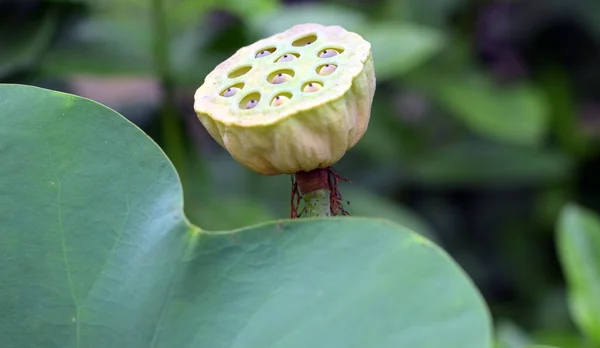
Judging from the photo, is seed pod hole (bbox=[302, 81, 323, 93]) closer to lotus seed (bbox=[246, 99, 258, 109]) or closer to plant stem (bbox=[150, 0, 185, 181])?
lotus seed (bbox=[246, 99, 258, 109])

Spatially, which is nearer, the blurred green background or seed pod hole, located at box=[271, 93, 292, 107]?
seed pod hole, located at box=[271, 93, 292, 107]

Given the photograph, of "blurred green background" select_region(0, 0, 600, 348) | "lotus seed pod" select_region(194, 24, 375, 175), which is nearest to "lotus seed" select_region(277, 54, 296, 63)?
"lotus seed pod" select_region(194, 24, 375, 175)

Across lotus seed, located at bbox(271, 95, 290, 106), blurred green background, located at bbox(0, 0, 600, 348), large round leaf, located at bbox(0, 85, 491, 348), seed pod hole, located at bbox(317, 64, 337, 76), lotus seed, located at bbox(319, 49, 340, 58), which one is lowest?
blurred green background, located at bbox(0, 0, 600, 348)

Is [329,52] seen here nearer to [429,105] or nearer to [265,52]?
[265,52]

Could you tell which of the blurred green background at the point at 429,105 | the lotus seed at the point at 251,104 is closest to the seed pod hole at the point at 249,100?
the lotus seed at the point at 251,104

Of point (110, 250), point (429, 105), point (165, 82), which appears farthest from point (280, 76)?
point (429, 105)

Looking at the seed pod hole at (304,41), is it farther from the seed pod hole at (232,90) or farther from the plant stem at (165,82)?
the plant stem at (165,82)

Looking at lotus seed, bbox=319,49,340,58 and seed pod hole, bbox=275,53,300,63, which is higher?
lotus seed, bbox=319,49,340,58

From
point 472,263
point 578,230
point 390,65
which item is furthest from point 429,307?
point 472,263
